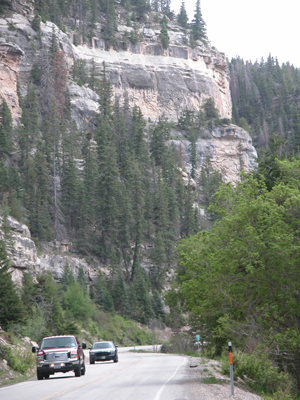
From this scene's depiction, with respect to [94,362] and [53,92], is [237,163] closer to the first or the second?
[53,92]

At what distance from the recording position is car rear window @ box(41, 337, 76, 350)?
19.6m

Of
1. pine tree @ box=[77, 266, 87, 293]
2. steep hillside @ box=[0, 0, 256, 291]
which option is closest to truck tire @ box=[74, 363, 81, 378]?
steep hillside @ box=[0, 0, 256, 291]

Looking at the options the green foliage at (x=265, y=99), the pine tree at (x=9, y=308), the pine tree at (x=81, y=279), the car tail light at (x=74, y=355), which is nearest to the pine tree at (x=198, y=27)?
the green foliage at (x=265, y=99)

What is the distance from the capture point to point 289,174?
24.2 meters

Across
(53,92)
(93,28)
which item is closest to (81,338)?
(53,92)

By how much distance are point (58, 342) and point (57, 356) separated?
87cm

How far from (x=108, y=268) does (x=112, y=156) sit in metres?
18.6

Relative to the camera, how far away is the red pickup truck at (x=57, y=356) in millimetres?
19072

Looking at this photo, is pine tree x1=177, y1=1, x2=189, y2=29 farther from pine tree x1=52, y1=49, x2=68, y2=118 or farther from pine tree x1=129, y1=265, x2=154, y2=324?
pine tree x1=129, y1=265, x2=154, y2=324

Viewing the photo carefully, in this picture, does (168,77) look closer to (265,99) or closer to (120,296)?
(265,99)

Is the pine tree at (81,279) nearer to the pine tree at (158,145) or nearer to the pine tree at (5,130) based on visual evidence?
the pine tree at (5,130)

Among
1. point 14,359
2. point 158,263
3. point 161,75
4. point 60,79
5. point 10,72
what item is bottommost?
point 14,359

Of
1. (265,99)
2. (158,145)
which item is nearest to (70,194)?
(158,145)

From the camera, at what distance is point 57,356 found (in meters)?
19.0
